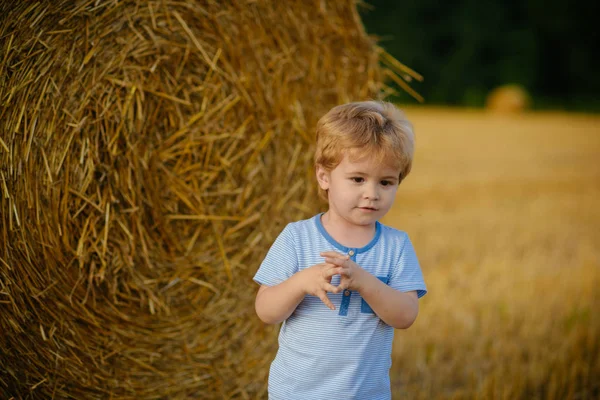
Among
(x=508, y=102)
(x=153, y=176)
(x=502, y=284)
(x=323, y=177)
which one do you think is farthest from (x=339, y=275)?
(x=508, y=102)

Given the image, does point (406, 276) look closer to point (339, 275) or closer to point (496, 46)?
point (339, 275)

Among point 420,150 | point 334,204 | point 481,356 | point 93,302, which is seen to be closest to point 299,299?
point 334,204

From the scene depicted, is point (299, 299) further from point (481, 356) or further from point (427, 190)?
point (427, 190)

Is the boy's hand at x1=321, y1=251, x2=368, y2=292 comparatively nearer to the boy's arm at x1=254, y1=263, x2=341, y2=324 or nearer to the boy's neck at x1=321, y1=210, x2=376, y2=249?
the boy's arm at x1=254, y1=263, x2=341, y2=324

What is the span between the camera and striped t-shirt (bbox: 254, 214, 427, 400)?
1937 millimetres

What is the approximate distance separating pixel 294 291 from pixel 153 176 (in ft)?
3.99

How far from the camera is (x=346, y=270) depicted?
1.75 m

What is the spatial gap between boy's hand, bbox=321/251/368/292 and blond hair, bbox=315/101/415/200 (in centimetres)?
33

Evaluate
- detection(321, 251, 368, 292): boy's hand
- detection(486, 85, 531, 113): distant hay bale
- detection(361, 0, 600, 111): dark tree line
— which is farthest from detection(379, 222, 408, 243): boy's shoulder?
detection(361, 0, 600, 111): dark tree line

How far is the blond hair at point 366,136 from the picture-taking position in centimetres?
192

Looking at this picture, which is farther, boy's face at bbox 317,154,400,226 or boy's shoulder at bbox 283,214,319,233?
boy's shoulder at bbox 283,214,319,233

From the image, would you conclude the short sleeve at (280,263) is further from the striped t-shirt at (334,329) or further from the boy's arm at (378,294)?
the boy's arm at (378,294)

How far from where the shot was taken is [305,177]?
3295 millimetres

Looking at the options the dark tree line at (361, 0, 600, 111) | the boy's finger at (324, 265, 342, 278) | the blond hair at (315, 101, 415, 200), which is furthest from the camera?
the dark tree line at (361, 0, 600, 111)
